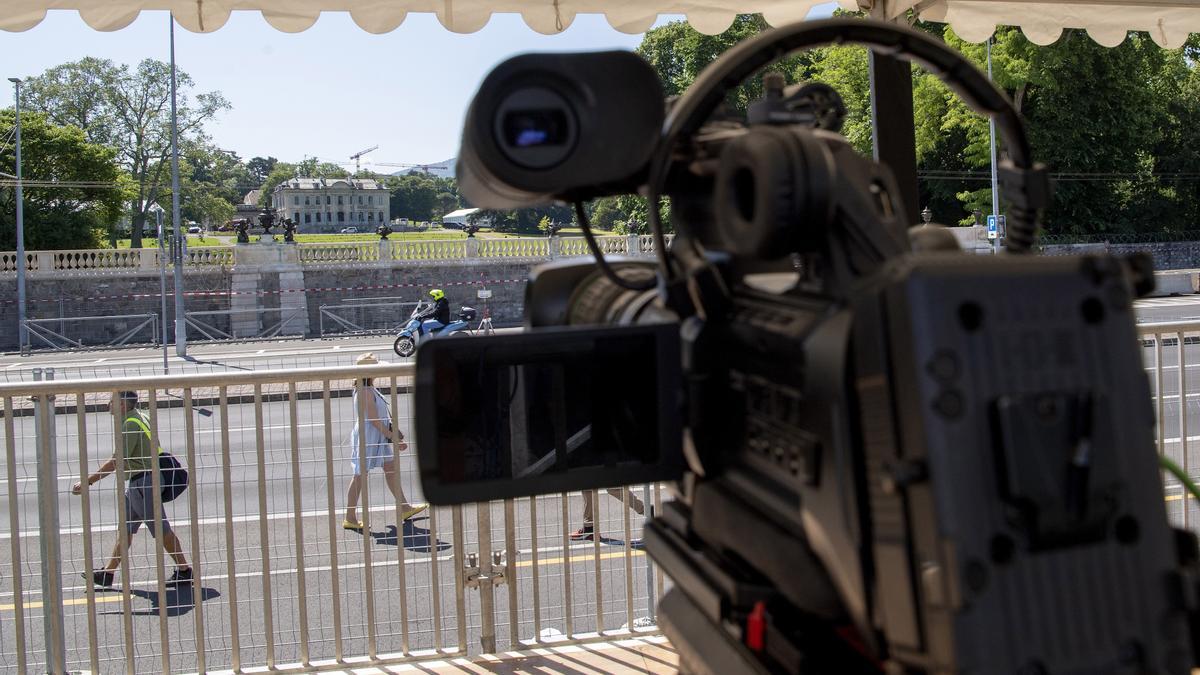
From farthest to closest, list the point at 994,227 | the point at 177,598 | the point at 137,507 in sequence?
the point at 994,227 → the point at 177,598 → the point at 137,507

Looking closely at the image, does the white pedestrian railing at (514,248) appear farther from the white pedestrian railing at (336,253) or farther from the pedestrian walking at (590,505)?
the pedestrian walking at (590,505)

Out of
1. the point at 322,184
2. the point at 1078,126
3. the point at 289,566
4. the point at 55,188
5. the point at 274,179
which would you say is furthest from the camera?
the point at 274,179

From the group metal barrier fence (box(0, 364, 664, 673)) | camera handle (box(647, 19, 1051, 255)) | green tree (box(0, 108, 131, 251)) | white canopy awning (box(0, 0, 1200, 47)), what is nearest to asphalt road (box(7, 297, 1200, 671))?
metal barrier fence (box(0, 364, 664, 673))

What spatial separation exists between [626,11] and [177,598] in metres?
2.78

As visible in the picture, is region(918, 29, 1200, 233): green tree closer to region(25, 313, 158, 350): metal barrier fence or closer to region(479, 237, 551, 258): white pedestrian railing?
region(479, 237, 551, 258): white pedestrian railing

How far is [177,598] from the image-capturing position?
397 centimetres

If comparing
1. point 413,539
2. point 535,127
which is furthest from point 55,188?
point 535,127

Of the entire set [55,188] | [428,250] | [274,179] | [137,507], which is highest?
[274,179]

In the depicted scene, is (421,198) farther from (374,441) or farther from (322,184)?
(374,441)

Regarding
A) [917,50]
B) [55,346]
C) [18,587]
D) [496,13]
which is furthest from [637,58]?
[55,346]

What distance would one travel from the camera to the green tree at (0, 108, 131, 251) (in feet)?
126

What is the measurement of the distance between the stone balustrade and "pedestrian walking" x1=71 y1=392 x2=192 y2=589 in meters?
27.0

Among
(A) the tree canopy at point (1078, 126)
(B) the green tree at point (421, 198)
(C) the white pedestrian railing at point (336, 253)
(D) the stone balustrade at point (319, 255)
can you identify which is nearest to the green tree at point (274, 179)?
(B) the green tree at point (421, 198)

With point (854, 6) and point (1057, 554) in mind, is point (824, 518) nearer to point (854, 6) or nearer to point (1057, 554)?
point (1057, 554)
